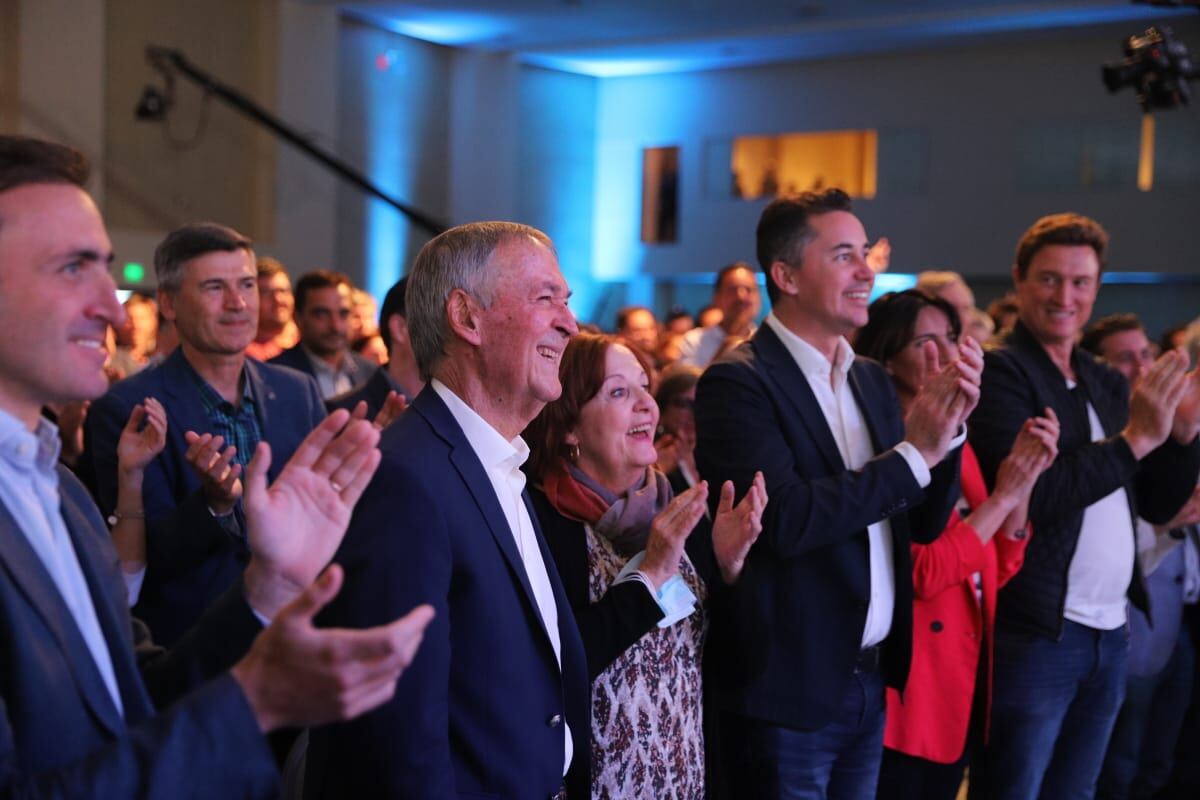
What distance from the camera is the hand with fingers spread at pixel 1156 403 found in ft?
9.27

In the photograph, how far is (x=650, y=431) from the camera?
2.36 m

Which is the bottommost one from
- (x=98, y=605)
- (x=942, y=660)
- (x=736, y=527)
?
(x=942, y=660)

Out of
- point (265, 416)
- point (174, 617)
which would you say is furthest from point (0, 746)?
point (265, 416)

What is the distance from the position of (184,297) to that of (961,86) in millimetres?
12666

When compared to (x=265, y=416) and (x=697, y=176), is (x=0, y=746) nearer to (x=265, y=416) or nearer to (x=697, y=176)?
(x=265, y=416)

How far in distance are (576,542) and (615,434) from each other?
243mm

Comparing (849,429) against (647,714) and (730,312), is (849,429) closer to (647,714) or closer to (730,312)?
(647,714)

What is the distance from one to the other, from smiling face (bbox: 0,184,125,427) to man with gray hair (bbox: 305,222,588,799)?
49 centimetres

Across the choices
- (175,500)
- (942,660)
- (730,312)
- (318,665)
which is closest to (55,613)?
(318,665)

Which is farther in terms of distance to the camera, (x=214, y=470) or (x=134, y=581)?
(x=134, y=581)

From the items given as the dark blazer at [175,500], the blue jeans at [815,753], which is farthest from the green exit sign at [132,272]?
the blue jeans at [815,753]

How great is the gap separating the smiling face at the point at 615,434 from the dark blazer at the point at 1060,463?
105cm

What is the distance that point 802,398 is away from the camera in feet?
8.12

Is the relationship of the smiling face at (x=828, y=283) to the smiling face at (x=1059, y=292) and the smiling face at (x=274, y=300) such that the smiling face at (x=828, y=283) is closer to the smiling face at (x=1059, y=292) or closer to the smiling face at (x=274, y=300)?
the smiling face at (x=1059, y=292)
